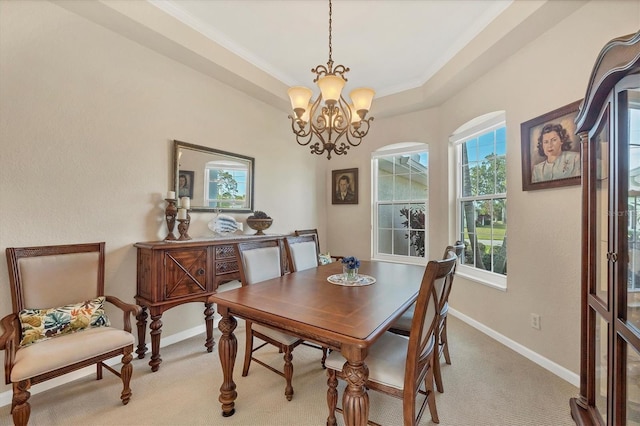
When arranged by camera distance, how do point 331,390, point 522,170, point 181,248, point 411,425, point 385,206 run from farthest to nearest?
point 385,206
point 522,170
point 181,248
point 331,390
point 411,425

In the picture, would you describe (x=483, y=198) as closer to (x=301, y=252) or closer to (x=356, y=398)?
(x=301, y=252)

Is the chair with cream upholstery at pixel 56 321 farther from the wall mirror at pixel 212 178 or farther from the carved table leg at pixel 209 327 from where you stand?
the wall mirror at pixel 212 178

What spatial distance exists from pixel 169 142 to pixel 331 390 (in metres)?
2.64

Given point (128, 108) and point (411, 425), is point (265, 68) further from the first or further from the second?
point (411, 425)

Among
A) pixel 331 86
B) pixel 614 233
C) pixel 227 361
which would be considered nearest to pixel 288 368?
pixel 227 361

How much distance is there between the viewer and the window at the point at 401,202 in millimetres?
4062

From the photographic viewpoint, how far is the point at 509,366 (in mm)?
2309

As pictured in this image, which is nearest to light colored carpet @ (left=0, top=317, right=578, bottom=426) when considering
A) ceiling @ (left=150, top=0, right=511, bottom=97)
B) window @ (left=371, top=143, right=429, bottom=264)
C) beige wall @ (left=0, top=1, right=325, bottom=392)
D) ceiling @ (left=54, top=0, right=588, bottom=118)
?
beige wall @ (left=0, top=1, right=325, bottom=392)

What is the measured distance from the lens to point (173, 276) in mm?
2375

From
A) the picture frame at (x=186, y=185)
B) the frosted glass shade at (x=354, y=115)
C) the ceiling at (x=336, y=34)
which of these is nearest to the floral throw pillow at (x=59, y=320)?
the picture frame at (x=186, y=185)

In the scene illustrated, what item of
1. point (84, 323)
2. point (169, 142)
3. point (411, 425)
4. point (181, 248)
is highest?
point (169, 142)

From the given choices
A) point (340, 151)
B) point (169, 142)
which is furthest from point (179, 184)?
point (340, 151)

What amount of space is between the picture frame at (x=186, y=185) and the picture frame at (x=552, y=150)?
3.34m

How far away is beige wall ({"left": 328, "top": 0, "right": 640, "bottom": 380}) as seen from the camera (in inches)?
80.7
